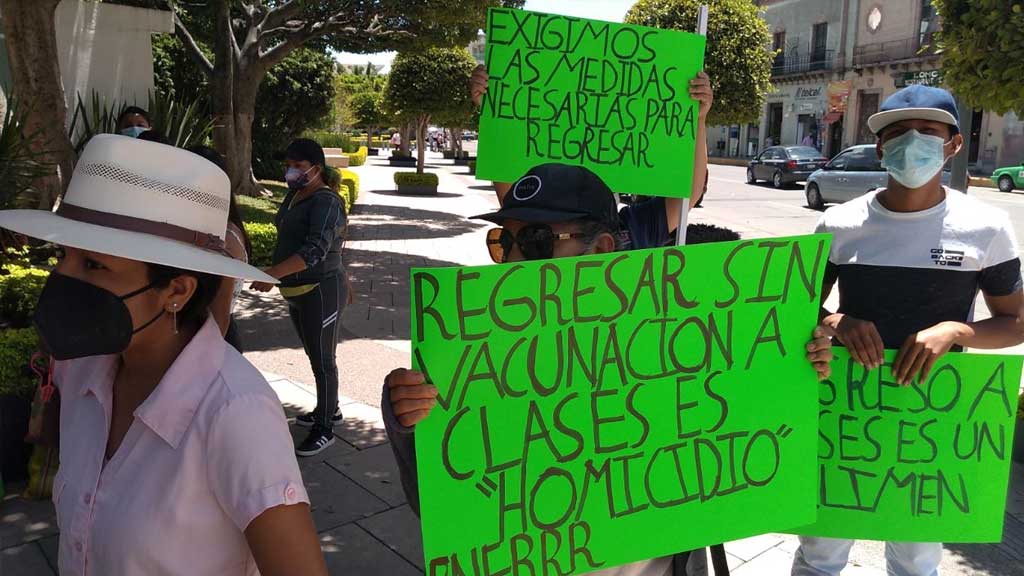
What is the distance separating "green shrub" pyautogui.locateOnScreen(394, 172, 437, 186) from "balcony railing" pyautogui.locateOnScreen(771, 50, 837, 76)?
25735 millimetres

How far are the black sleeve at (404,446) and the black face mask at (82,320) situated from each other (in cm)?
53

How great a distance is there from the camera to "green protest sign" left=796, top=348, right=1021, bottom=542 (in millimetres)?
2307

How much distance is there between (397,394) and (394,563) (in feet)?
7.15

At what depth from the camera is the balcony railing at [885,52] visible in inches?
1417

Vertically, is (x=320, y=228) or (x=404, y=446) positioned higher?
(x=320, y=228)

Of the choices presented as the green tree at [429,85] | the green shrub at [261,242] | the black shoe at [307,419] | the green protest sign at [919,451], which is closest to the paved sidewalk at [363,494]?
the black shoe at [307,419]

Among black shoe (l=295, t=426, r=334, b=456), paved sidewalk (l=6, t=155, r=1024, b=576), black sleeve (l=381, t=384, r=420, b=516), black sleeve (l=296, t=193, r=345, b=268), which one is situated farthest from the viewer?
black shoe (l=295, t=426, r=334, b=456)

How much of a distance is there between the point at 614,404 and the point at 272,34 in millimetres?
15658

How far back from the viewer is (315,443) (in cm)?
457

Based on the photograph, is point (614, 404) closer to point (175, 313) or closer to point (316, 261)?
point (175, 313)

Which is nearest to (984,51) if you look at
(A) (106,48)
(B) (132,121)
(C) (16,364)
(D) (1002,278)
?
(D) (1002,278)

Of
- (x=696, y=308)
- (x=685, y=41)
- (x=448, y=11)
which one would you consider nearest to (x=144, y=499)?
(x=696, y=308)

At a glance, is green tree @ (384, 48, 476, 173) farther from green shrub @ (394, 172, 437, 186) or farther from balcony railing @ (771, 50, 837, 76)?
balcony railing @ (771, 50, 837, 76)

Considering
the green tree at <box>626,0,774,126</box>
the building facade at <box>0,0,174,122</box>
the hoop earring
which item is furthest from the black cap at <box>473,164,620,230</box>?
the building facade at <box>0,0,174,122</box>
